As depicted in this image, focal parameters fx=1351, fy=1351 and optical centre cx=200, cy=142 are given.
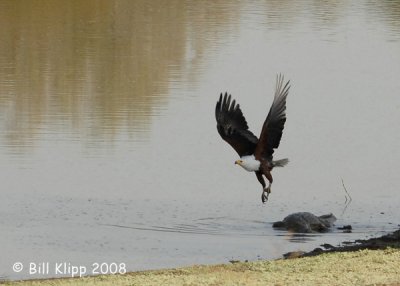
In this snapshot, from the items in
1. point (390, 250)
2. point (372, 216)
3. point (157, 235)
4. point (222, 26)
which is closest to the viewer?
point (390, 250)

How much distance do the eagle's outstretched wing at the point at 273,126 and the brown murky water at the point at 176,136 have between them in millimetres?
1234

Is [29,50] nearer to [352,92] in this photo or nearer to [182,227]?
[352,92]

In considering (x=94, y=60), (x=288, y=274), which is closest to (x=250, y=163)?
(x=288, y=274)

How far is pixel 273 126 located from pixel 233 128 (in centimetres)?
71

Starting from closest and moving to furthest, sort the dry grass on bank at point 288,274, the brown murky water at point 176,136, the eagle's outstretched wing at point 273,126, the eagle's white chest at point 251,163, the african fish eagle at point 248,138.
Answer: the dry grass on bank at point 288,274 < the eagle's outstretched wing at point 273,126 < the african fish eagle at point 248,138 < the eagle's white chest at point 251,163 < the brown murky water at point 176,136

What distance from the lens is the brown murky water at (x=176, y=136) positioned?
1666cm

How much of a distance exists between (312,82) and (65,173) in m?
9.39

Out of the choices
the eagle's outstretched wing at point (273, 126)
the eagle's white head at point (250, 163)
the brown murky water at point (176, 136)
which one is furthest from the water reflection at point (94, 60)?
the eagle's outstretched wing at point (273, 126)

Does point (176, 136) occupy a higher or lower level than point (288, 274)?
lower

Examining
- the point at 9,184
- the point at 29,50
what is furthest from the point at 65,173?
the point at 29,50

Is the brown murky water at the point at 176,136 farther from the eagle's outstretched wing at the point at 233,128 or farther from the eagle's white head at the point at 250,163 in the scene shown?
the eagle's outstretched wing at the point at 233,128

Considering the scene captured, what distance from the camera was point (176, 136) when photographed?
75.4ft

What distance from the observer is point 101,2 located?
143 feet

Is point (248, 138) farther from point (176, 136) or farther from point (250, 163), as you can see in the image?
point (176, 136)
